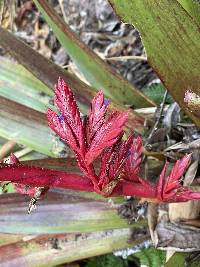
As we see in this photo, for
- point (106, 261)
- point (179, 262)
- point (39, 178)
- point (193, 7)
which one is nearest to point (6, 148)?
point (106, 261)

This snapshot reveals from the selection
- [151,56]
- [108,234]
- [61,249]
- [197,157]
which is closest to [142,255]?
[108,234]

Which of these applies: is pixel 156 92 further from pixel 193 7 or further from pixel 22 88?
pixel 193 7

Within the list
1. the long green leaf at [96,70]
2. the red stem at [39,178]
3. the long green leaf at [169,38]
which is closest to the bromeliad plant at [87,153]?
the red stem at [39,178]

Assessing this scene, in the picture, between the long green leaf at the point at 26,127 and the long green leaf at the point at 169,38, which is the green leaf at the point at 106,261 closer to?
the long green leaf at the point at 26,127

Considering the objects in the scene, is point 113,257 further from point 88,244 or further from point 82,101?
point 82,101

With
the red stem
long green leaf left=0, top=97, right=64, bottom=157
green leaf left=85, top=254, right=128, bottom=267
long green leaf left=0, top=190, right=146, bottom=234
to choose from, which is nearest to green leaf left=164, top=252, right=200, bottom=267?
long green leaf left=0, top=190, right=146, bottom=234

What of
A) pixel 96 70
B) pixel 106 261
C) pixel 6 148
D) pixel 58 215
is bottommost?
pixel 106 261

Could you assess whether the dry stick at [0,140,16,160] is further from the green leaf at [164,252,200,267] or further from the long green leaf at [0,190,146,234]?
the green leaf at [164,252,200,267]
